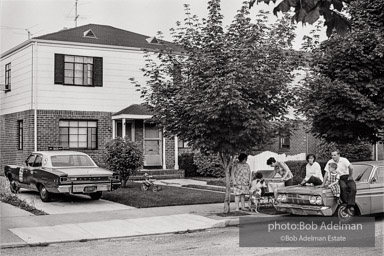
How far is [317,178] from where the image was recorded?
12.9m

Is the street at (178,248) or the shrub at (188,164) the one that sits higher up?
the shrub at (188,164)

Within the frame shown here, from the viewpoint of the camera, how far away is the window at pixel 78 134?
77.9ft

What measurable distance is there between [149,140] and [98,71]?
418 cm

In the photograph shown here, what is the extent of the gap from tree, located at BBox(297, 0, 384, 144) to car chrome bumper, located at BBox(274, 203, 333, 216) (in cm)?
510

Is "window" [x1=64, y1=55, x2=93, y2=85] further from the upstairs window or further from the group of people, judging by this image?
the group of people

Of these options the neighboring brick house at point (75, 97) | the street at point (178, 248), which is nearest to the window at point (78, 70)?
the neighboring brick house at point (75, 97)

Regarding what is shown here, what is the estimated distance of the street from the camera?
857cm

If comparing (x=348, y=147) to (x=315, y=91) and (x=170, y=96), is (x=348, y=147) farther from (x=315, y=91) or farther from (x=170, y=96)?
(x=170, y=96)

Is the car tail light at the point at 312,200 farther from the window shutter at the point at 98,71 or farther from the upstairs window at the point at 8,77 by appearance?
the upstairs window at the point at 8,77

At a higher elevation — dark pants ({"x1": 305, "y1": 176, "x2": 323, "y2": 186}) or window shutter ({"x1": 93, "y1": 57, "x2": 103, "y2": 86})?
window shutter ({"x1": 93, "y1": 57, "x2": 103, "y2": 86})

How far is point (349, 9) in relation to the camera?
18.6 meters

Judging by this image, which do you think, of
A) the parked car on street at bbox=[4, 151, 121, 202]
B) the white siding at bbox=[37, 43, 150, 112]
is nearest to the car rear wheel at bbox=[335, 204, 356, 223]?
the parked car on street at bbox=[4, 151, 121, 202]

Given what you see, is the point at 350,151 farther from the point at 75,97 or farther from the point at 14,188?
the point at 14,188

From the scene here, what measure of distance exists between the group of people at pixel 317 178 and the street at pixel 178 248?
1069 mm
